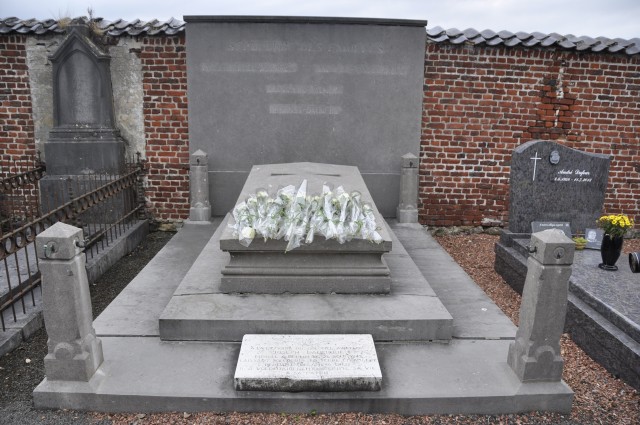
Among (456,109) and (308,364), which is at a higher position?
(456,109)

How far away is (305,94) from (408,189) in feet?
6.37

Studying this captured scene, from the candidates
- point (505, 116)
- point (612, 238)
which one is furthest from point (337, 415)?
point (505, 116)

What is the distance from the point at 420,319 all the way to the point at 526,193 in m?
2.79

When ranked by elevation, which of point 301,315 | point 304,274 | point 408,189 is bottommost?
point 301,315

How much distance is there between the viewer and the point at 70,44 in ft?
19.9

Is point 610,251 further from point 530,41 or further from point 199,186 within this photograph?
point 199,186

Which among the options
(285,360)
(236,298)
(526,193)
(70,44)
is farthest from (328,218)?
(70,44)

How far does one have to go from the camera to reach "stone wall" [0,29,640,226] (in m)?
6.40

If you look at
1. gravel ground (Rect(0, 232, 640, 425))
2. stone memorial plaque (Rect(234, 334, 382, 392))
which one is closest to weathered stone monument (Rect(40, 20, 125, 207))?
gravel ground (Rect(0, 232, 640, 425))

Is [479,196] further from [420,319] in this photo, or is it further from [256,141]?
[420,319]

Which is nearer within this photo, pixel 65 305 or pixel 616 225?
pixel 65 305

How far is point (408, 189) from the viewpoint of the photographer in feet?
20.6

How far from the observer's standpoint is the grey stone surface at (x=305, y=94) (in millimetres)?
6148

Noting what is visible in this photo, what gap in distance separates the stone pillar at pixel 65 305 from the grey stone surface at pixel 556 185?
456cm
